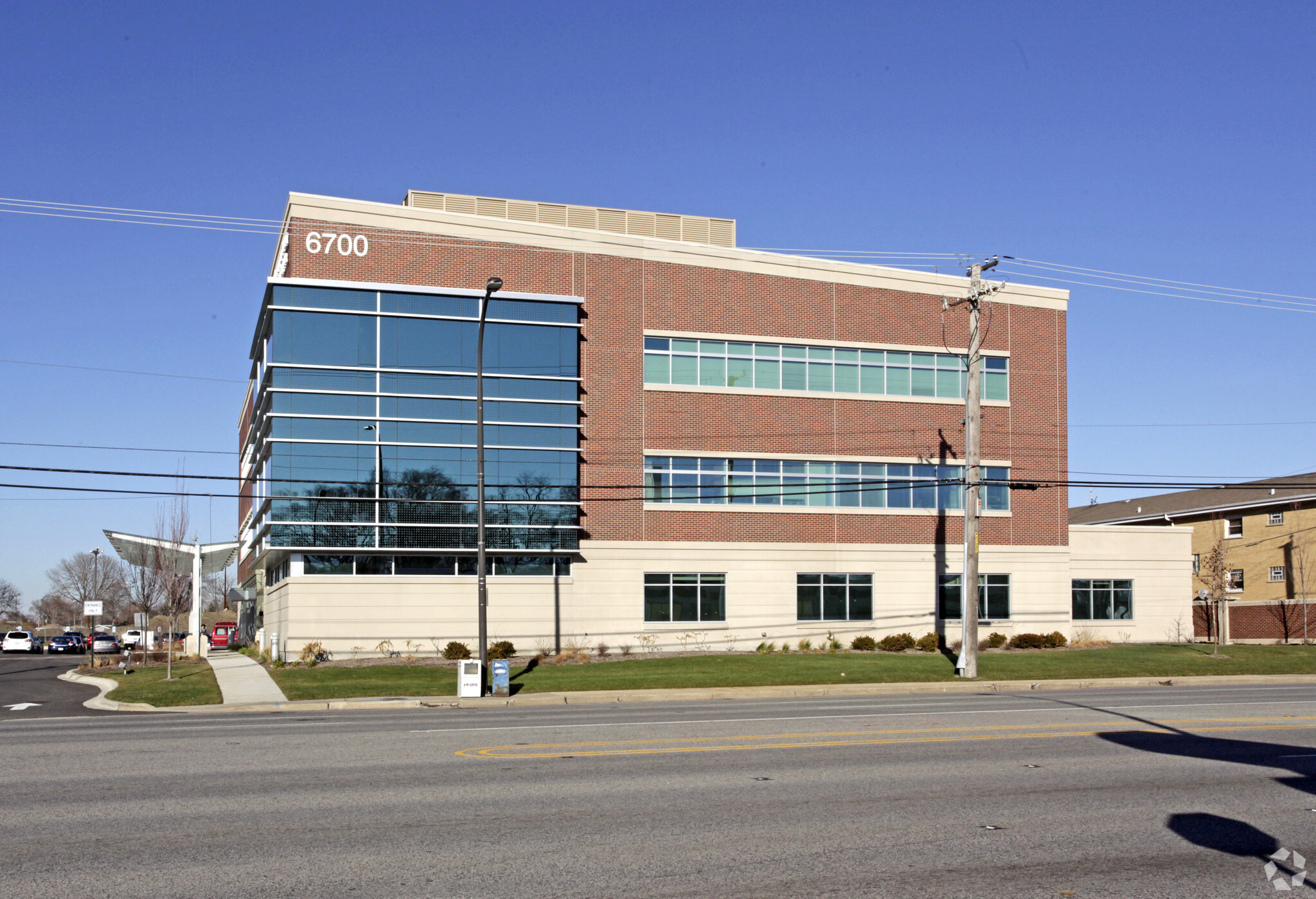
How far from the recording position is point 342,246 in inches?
1414

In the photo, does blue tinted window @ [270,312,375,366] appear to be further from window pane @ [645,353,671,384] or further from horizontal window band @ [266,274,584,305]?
window pane @ [645,353,671,384]

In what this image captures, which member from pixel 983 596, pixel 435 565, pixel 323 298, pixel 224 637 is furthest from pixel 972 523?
pixel 224 637

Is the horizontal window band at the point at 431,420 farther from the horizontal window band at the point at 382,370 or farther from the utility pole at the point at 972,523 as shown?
the utility pole at the point at 972,523

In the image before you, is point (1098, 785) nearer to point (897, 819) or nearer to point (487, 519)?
point (897, 819)

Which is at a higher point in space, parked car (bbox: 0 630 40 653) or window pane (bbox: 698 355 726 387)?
window pane (bbox: 698 355 726 387)

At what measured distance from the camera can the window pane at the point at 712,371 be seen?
4016 cm

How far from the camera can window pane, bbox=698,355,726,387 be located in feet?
132

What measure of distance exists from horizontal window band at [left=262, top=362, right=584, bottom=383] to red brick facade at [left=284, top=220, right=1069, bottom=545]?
2586mm

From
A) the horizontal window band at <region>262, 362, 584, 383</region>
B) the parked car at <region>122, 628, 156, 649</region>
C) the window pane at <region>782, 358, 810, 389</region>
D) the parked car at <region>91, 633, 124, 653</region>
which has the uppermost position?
the window pane at <region>782, 358, 810, 389</region>

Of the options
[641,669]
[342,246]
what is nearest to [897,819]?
[641,669]

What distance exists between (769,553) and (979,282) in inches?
508

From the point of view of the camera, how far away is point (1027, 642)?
42.7m

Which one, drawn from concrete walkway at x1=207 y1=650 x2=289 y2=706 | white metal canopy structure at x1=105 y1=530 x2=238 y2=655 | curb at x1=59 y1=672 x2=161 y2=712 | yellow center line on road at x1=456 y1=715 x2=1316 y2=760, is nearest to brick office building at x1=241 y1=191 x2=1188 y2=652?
concrete walkway at x1=207 y1=650 x2=289 y2=706

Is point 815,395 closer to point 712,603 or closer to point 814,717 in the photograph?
point 712,603
